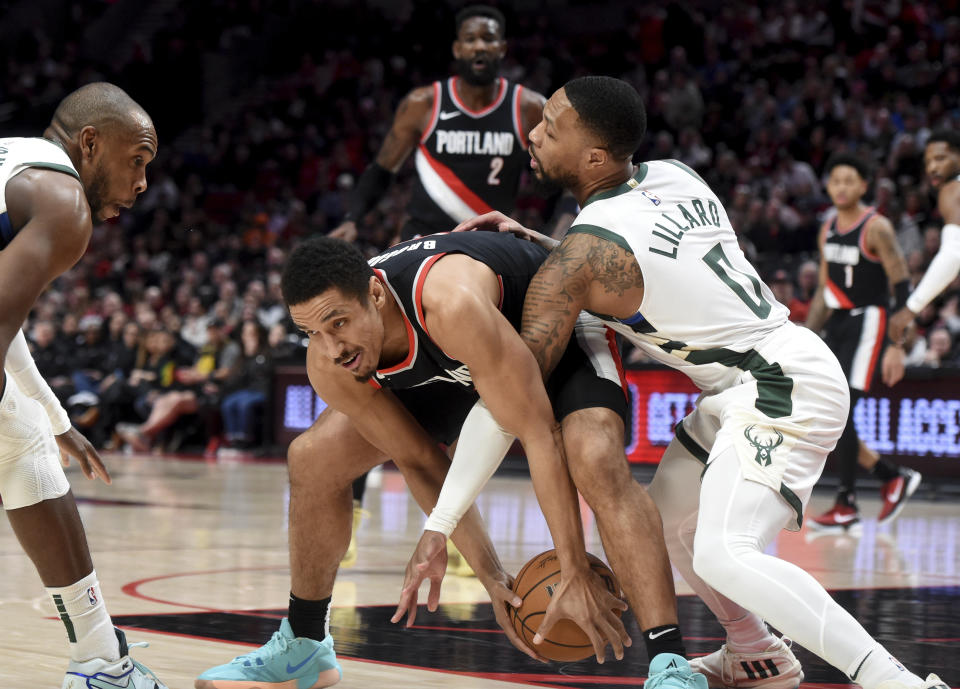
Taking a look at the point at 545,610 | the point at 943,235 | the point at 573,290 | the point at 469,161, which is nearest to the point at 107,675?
the point at 545,610

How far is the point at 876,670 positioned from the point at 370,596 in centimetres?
240

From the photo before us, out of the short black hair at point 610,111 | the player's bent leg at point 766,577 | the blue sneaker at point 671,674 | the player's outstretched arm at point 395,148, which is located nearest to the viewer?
the player's bent leg at point 766,577

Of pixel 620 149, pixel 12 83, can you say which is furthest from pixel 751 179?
pixel 12 83

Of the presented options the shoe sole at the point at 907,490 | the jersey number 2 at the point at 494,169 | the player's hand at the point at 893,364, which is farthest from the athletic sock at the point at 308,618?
the shoe sole at the point at 907,490

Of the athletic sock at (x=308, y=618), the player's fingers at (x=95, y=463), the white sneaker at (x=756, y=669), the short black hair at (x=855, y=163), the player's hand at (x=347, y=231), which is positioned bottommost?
the white sneaker at (x=756, y=669)

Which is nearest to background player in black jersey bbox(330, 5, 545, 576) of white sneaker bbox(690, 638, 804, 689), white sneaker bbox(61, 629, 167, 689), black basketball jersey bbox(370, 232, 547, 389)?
black basketball jersey bbox(370, 232, 547, 389)

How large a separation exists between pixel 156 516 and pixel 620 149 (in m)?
4.98

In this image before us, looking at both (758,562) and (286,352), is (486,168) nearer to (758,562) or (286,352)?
(758,562)

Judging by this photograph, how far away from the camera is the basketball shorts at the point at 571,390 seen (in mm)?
3457

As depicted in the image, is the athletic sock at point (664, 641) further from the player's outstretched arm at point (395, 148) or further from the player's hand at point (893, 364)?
the player's hand at point (893, 364)

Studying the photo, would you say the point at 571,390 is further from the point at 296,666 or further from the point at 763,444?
the point at 296,666

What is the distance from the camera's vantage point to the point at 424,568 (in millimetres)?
3201

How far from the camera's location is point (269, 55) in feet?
76.7

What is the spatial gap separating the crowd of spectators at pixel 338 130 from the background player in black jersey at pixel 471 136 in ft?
17.0
